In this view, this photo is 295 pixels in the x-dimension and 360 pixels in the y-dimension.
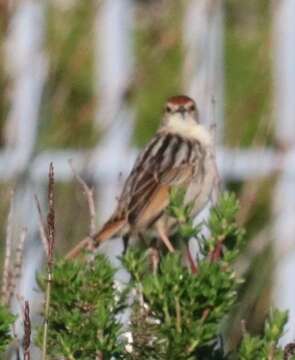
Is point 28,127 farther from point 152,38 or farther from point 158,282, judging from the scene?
point 158,282

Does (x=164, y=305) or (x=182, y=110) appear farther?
(x=182, y=110)

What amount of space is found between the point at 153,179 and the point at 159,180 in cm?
3

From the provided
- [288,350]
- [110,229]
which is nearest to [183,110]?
[110,229]

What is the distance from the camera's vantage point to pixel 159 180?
18.5ft

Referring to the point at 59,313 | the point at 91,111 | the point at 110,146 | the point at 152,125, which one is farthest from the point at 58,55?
the point at 152,125

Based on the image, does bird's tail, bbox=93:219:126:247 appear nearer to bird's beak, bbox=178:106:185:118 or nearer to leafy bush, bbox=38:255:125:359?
bird's beak, bbox=178:106:185:118

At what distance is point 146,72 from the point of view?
580 centimetres

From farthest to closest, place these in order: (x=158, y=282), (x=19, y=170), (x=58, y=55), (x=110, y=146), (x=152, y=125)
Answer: (x=152, y=125), (x=110, y=146), (x=58, y=55), (x=19, y=170), (x=158, y=282)

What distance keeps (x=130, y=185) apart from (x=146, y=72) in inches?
19.3

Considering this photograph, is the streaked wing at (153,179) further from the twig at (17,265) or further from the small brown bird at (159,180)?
the twig at (17,265)

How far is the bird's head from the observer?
20.2 feet

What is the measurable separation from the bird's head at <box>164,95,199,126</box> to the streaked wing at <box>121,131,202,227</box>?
Answer: 1.34 feet

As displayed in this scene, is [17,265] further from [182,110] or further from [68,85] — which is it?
[182,110]

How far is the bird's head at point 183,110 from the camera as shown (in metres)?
6.15
